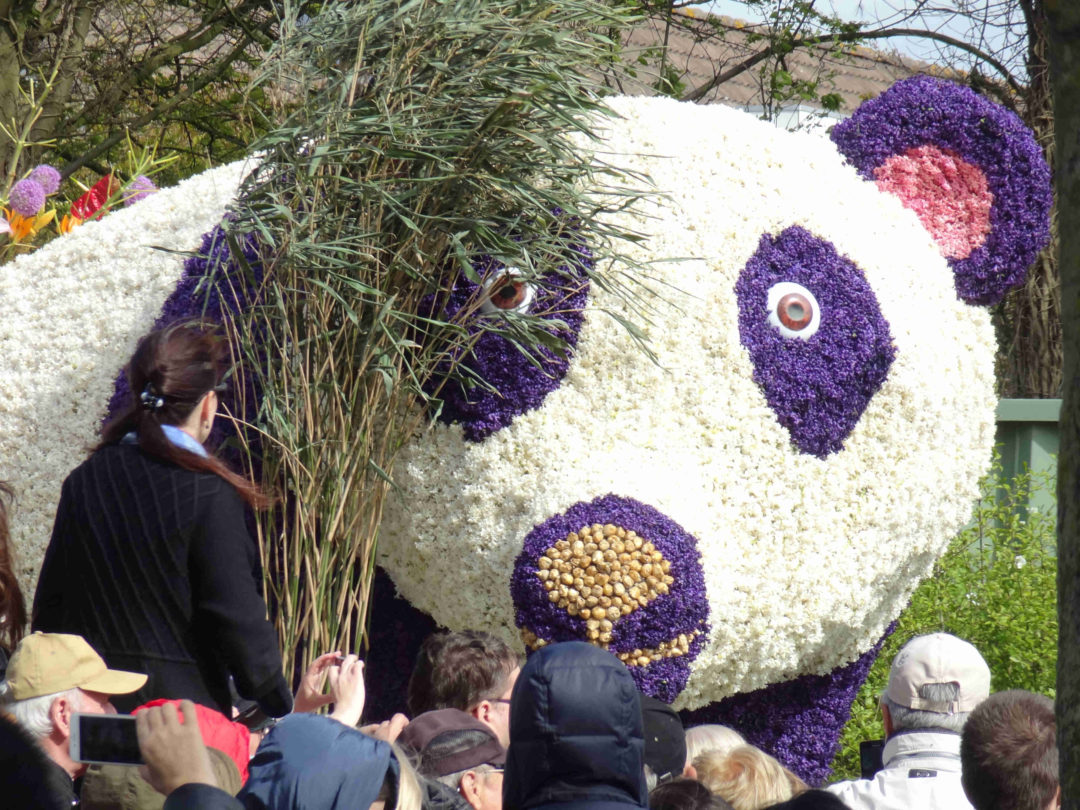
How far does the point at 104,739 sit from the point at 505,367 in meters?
1.90

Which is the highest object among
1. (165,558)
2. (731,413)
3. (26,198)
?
(26,198)

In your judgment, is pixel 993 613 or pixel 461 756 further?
pixel 993 613

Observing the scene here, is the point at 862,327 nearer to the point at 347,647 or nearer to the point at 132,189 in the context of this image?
the point at 347,647

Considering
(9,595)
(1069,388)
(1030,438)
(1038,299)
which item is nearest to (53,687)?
(9,595)

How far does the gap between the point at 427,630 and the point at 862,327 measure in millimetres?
1604

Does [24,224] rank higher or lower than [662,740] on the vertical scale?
higher

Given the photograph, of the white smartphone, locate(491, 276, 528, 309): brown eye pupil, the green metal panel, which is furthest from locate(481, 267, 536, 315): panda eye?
the green metal panel

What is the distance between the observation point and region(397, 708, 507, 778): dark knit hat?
245 cm

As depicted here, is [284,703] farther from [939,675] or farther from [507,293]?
[939,675]

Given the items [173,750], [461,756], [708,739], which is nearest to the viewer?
[173,750]

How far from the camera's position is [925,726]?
2.95 m

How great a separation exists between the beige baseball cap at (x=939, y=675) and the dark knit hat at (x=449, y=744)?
102cm

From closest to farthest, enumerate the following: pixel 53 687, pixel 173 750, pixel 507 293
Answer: pixel 173 750, pixel 53 687, pixel 507 293

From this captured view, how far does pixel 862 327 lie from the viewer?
148 inches
